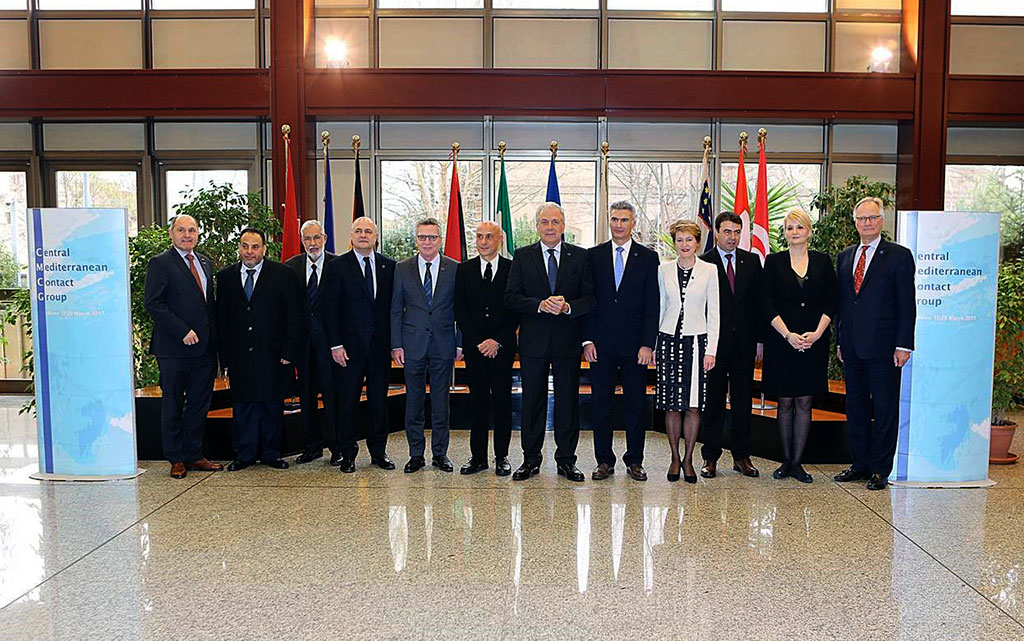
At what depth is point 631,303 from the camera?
4.99 meters

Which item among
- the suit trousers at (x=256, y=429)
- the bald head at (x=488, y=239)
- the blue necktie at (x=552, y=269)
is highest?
the bald head at (x=488, y=239)

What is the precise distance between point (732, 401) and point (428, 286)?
2.08 metres

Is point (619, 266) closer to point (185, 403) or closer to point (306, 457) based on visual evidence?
point (306, 457)

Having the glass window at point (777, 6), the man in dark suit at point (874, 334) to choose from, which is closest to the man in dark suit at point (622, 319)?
the man in dark suit at point (874, 334)

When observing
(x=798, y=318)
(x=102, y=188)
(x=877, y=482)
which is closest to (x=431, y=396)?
(x=798, y=318)

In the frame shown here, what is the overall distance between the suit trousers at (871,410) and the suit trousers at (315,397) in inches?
132

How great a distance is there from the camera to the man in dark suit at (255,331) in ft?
17.6

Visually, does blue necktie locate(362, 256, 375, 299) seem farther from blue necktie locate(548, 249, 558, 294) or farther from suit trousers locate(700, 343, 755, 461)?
suit trousers locate(700, 343, 755, 461)

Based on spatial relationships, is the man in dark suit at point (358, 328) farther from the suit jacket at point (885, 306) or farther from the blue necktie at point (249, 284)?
the suit jacket at point (885, 306)

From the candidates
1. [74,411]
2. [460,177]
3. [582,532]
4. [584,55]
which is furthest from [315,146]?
[582,532]

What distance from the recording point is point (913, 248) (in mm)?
4996

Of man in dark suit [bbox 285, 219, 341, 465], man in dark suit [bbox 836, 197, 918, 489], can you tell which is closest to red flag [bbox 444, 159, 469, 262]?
man in dark suit [bbox 285, 219, 341, 465]

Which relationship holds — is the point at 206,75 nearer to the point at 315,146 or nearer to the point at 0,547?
the point at 315,146

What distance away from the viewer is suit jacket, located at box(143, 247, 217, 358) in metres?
5.12
